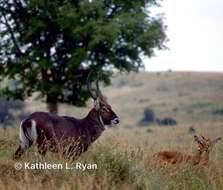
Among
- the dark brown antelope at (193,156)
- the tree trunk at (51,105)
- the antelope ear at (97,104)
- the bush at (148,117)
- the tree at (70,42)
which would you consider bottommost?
the bush at (148,117)

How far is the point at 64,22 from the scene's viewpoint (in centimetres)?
2417

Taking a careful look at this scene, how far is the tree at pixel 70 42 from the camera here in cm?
2438

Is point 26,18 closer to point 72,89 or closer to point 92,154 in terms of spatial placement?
point 72,89

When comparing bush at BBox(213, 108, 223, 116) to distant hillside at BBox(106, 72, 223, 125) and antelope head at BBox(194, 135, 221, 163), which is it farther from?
antelope head at BBox(194, 135, 221, 163)

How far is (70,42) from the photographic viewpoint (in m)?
25.6

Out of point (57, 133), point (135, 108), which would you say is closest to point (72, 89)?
point (57, 133)

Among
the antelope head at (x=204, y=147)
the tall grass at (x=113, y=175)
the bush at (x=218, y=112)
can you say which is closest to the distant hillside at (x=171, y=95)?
the bush at (x=218, y=112)

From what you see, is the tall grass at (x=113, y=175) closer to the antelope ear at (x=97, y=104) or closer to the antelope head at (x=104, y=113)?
the antelope head at (x=104, y=113)

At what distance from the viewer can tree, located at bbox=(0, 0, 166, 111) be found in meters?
24.4

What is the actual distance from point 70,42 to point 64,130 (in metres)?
13.7

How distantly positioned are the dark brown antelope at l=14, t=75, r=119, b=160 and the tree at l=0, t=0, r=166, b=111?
10.9 metres

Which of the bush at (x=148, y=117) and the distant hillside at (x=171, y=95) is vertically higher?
the distant hillside at (x=171, y=95)

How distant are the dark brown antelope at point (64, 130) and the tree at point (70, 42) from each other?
1089 cm

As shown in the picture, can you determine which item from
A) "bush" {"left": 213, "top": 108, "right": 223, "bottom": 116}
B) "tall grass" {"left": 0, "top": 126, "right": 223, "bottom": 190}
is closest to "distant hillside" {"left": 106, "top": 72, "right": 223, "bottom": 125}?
"bush" {"left": 213, "top": 108, "right": 223, "bottom": 116}
